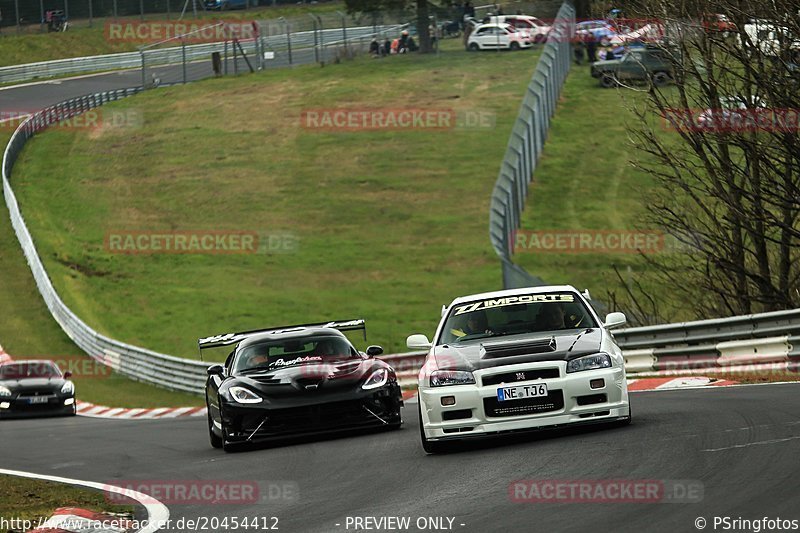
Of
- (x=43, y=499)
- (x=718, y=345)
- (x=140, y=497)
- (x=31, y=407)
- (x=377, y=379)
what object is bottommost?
(x=31, y=407)

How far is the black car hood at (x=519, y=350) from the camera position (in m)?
11.3

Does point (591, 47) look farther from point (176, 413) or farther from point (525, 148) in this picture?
point (176, 413)

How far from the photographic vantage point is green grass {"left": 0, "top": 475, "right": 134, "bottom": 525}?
10.2 metres

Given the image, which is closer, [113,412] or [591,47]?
[113,412]

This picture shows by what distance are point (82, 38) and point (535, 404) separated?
235 feet

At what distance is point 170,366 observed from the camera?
2964 centimetres

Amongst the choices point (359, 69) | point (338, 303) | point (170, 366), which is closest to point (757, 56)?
point (170, 366)

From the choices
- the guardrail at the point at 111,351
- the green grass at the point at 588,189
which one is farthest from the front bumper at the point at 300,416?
the green grass at the point at 588,189

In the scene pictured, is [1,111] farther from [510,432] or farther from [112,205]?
[510,432]

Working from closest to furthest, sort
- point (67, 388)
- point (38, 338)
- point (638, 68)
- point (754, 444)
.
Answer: point (754, 444)
point (67, 388)
point (38, 338)
point (638, 68)

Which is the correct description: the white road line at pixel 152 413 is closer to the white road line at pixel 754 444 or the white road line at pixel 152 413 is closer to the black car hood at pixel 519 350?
the black car hood at pixel 519 350

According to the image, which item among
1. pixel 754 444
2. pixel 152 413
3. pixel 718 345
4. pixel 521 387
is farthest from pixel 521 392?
pixel 152 413

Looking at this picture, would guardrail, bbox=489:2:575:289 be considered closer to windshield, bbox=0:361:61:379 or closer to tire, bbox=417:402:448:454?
windshield, bbox=0:361:61:379

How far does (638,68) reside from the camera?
4397 cm
